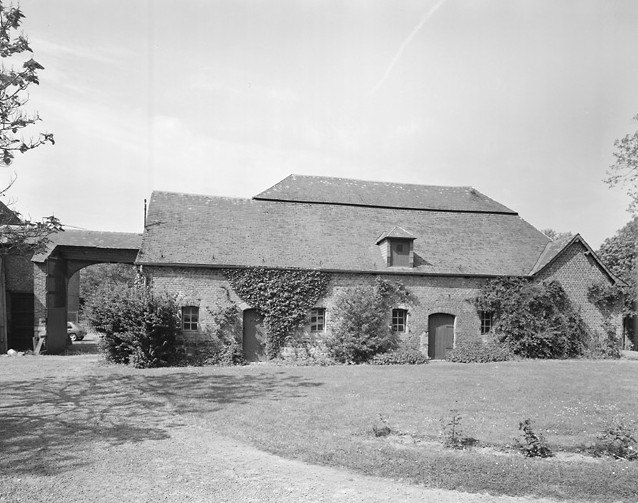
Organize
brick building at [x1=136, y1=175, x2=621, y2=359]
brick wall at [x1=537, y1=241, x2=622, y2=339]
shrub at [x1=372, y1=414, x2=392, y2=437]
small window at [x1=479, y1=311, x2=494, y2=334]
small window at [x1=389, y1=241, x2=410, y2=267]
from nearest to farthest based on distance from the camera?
shrub at [x1=372, y1=414, x2=392, y2=437] < brick building at [x1=136, y1=175, x2=621, y2=359] < small window at [x1=389, y1=241, x2=410, y2=267] < small window at [x1=479, y1=311, x2=494, y2=334] < brick wall at [x1=537, y1=241, x2=622, y2=339]

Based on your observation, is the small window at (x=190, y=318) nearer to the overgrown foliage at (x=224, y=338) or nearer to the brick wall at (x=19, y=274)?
the overgrown foliage at (x=224, y=338)

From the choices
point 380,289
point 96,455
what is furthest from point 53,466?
point 380,289

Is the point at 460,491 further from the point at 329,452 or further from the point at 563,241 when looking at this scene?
the point at 563,241

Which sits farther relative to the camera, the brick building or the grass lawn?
the brick building

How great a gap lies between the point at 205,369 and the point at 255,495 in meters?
12.9

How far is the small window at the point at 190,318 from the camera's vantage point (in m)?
20.9

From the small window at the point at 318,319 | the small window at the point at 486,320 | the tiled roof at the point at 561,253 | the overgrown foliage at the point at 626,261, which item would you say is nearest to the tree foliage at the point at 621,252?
the overgrown foliage at the point at 626,261

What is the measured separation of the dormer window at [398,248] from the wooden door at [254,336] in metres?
6.56

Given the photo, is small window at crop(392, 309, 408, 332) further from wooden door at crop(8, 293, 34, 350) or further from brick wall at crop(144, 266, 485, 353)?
wooden door at crop(8, 293, 34, 350)

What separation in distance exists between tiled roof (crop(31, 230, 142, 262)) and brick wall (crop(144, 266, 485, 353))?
4.68 meters

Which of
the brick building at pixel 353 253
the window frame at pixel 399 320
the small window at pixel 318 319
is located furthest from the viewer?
the window frame at pixel 399 320

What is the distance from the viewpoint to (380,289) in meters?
22.5

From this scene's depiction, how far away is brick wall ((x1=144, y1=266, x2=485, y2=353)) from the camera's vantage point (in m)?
20.8

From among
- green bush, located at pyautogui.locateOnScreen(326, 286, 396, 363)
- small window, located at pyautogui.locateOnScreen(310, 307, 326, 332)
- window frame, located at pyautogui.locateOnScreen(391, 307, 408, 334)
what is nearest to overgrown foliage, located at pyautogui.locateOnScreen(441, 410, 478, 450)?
green bush, located at pyautogui.locateOnScreen(326, 286, 396, 363)
